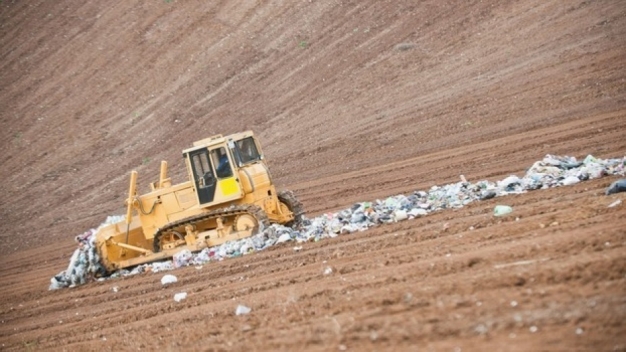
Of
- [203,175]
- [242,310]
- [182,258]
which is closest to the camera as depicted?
[242,310]

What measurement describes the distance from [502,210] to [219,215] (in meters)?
6.14

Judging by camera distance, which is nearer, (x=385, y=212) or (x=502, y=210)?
(x=502, y=210)

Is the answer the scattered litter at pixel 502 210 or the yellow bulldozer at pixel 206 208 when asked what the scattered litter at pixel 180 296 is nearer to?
the yellow bulldozer at pixel 206 208

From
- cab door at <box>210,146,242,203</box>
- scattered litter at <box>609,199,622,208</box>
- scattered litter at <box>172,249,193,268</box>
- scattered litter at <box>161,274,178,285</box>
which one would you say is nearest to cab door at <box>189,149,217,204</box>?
cab door at <box>210,146,242,203</box>

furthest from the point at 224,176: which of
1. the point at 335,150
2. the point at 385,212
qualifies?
the point at 335,150

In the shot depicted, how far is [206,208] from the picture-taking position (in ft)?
57.4

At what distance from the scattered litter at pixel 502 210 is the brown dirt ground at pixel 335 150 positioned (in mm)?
196

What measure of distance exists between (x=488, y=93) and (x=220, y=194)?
13.3 metres

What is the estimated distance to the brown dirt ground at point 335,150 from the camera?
29.4ft

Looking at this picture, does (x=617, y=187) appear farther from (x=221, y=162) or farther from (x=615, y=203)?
(x=221, y=162)

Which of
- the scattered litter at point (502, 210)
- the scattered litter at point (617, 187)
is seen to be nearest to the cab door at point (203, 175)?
the scattered litter at point (502, 210)

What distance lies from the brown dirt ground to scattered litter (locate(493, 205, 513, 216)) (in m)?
0.20

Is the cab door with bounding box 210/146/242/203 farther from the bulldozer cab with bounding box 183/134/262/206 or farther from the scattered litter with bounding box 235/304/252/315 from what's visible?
the scattered litter with bounding box 235/304/252/315

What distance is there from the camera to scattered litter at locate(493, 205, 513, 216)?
13302 mm
